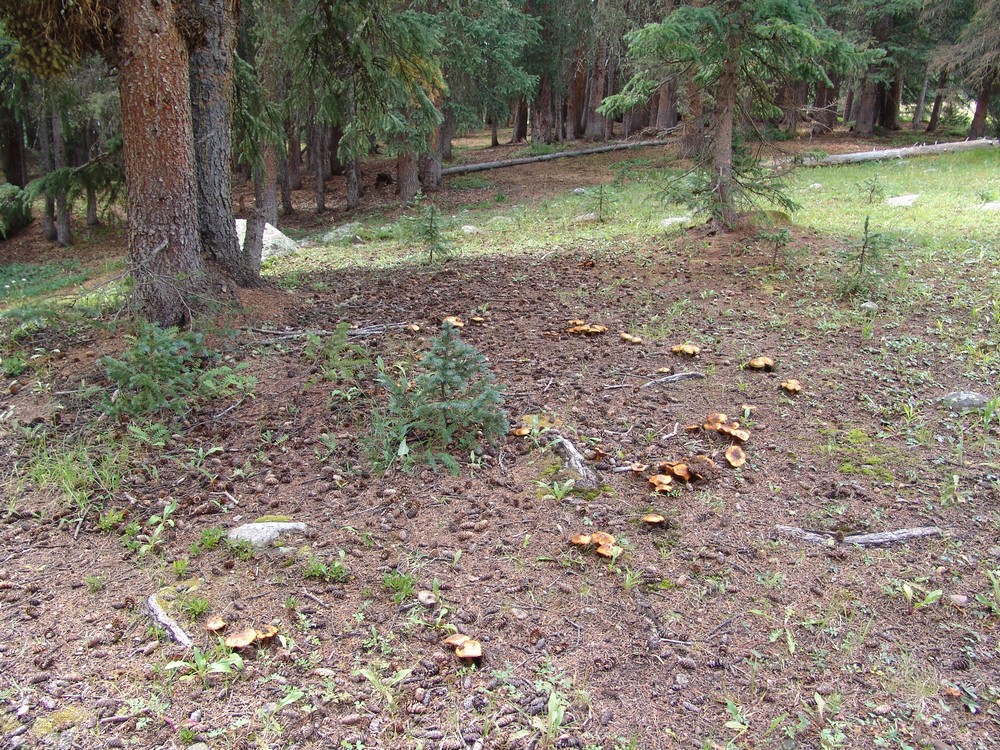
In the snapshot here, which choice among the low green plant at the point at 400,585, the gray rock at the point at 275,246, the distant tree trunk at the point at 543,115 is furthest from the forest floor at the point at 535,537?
the distant tree trunk at the point at 543,115

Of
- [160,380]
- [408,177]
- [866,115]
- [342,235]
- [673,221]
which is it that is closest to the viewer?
[160,380]

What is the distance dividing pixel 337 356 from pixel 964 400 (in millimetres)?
4633

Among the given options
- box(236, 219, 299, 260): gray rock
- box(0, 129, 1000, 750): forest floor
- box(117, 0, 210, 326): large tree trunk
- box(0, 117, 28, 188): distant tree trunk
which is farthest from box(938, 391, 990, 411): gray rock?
box(0, 117, 28, 188): distant tree trunk

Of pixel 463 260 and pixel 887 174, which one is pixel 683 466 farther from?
pixel 887 174

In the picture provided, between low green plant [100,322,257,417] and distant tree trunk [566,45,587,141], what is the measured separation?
955 inches

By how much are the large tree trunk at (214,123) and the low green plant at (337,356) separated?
4.63 feet

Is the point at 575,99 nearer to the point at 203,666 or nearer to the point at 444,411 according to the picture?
the point at 444,411

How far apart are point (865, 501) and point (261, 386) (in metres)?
4.09

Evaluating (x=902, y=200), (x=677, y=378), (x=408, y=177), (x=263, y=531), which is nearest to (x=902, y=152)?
(x=902, y=200)

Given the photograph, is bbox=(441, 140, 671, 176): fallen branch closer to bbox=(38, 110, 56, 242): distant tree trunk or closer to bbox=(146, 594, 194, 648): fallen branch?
bbox=(38, 110, 56, 242): distant tree trunk

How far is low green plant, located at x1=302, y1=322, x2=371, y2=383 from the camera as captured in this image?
4.91 m

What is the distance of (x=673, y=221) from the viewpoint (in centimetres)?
1016

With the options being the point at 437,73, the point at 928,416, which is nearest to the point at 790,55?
the point at 437,73

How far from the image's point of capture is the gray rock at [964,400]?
4.54 m
